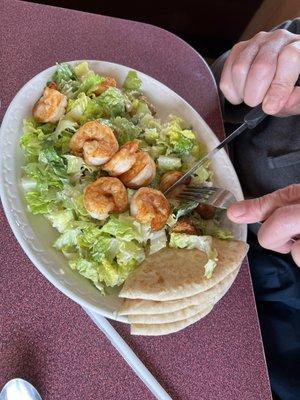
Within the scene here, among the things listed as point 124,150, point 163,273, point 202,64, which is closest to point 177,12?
point 202,64

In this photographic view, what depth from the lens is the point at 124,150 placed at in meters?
0.98

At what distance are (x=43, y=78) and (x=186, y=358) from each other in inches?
27.4

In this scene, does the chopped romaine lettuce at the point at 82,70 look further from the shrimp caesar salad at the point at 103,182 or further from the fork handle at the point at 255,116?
the fork handle at the point at 255,116

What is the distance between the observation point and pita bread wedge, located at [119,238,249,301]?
0.88 meters

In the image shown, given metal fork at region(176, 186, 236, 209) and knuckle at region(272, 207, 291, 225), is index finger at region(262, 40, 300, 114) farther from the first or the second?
knuckle at region(272, 207, 291, 225)

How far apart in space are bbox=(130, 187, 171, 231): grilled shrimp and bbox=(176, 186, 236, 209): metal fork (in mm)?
83

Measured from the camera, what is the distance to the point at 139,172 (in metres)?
1.01

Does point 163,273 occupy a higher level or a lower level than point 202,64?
lower

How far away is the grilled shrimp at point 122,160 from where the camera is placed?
980 mm

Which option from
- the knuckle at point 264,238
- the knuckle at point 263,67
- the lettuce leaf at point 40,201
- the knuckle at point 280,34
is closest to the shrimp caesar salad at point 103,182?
the lettuce leaf at point 40,201

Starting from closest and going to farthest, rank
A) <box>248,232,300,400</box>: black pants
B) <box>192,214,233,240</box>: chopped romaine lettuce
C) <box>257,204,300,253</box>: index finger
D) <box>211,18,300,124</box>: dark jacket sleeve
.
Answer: <box>257,204,300,253</box>: index finger → <box>192,214,233,240</box>: chopped romaine lettuce → <box>248,232,300,400</box>: black pants → <box>211,18,300,124</box>: dark jacket sleeve

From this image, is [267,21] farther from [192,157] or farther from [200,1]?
[192,157]

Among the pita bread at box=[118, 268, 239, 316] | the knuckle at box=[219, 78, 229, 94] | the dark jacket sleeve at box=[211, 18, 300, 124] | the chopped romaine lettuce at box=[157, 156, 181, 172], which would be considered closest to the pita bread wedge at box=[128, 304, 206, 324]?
the pita bread at box=[118, 268, 239, 316]

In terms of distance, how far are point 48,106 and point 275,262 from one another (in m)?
0.72
